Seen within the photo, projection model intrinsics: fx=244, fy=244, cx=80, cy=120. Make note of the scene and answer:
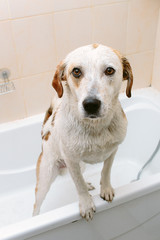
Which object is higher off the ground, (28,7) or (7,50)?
(28,7)

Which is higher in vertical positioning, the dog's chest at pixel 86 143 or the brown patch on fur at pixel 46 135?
the dog's chest at pixel 86 143

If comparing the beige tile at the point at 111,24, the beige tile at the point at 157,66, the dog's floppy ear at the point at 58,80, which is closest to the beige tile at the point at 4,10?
the beige tile at the point at 111,24

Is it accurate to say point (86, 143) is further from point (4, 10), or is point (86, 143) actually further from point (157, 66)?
point (157, 66)

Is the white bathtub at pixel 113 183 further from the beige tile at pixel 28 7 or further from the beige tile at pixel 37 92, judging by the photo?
the beige tile at pixel 28 7

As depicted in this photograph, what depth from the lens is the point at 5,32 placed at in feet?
4.47

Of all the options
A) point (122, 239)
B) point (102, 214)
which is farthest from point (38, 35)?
point (122, 239)

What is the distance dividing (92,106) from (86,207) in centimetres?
45

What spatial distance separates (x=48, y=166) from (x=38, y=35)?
0.77 m

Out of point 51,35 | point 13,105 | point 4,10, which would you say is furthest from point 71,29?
point 13,105

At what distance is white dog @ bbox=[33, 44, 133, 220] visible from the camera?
792 mm

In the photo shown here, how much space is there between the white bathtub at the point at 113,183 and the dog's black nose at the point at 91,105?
1.48ft

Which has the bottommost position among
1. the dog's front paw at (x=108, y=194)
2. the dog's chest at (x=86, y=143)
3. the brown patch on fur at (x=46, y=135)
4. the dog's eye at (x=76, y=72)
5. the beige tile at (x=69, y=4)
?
the dog's front paw at (x=108, y=194)

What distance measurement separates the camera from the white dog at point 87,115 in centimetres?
79

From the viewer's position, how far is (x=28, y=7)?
1338 mm
